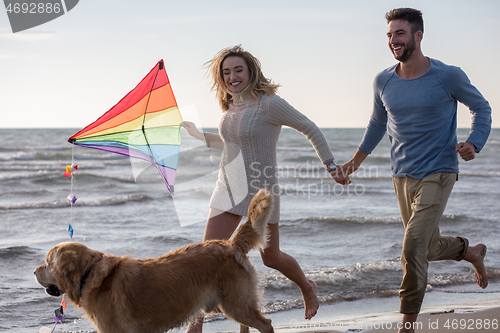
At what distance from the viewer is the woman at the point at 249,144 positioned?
404 cm

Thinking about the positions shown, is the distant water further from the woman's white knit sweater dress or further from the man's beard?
the man's beard

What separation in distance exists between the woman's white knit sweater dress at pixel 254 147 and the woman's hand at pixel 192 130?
474mm

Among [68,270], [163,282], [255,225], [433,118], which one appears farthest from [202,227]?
[433,118]

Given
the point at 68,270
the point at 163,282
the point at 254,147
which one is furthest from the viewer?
the point at 254,147

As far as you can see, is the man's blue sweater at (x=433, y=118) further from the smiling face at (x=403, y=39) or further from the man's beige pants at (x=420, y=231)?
the smiling face at (x=403, y=39)

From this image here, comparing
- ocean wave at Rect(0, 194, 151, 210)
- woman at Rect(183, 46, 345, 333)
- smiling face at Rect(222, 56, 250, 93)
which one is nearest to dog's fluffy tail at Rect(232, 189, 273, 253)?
woman at Rect(183, 46, 345, 333)

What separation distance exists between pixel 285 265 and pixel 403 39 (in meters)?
2.17

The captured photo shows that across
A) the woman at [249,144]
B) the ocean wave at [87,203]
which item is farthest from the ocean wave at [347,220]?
the woman at [249,144]

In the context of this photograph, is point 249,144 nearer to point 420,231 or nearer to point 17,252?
point 420,231

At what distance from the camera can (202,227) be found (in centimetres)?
894

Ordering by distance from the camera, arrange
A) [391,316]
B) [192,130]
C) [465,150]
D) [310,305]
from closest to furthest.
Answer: [465,150] → [310,305] → [192,130] → [391,316]

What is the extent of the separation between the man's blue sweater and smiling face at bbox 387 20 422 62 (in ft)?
0.72

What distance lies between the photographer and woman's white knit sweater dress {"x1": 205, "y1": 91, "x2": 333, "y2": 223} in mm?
4027

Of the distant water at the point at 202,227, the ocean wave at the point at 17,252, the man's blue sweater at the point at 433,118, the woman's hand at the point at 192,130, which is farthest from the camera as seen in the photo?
the ocean wave at the point at 17,252
